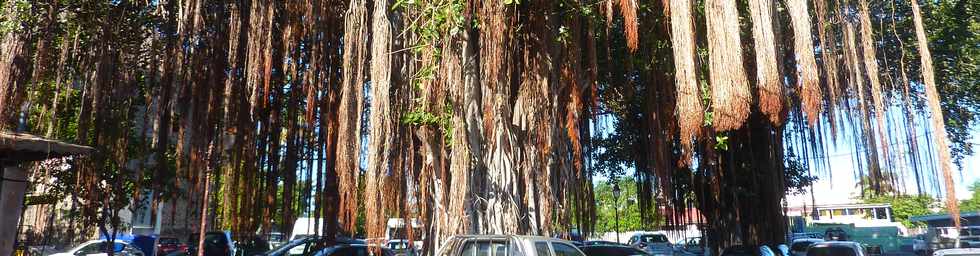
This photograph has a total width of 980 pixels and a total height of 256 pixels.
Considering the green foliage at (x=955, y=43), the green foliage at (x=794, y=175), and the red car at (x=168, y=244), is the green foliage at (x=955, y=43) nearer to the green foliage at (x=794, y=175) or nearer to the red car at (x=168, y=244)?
the green foliage at (x=794, y=175)

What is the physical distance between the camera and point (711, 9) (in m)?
6.50

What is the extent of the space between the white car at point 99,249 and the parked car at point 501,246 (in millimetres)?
11505

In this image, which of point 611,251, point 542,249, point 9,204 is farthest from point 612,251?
point 9,204

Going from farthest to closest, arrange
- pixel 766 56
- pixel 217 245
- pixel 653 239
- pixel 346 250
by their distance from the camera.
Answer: pixel 653 239, pixel 217 245, pixel 346 250, pixel 766 56

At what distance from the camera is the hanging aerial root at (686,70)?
6.37 meters

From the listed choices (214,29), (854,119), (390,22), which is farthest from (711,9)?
(214,29)

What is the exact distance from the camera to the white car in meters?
14.3

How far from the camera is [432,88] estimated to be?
23.9ft

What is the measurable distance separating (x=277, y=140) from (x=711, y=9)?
22.0ft

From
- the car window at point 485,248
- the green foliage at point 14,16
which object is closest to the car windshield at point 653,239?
the car window at point 485,248

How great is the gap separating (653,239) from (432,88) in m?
16.4

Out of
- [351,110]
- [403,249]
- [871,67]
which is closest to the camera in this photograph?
[351,110]

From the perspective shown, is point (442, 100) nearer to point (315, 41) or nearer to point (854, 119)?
point (315, 41)

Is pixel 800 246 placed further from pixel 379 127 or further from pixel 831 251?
pixel 379 127
